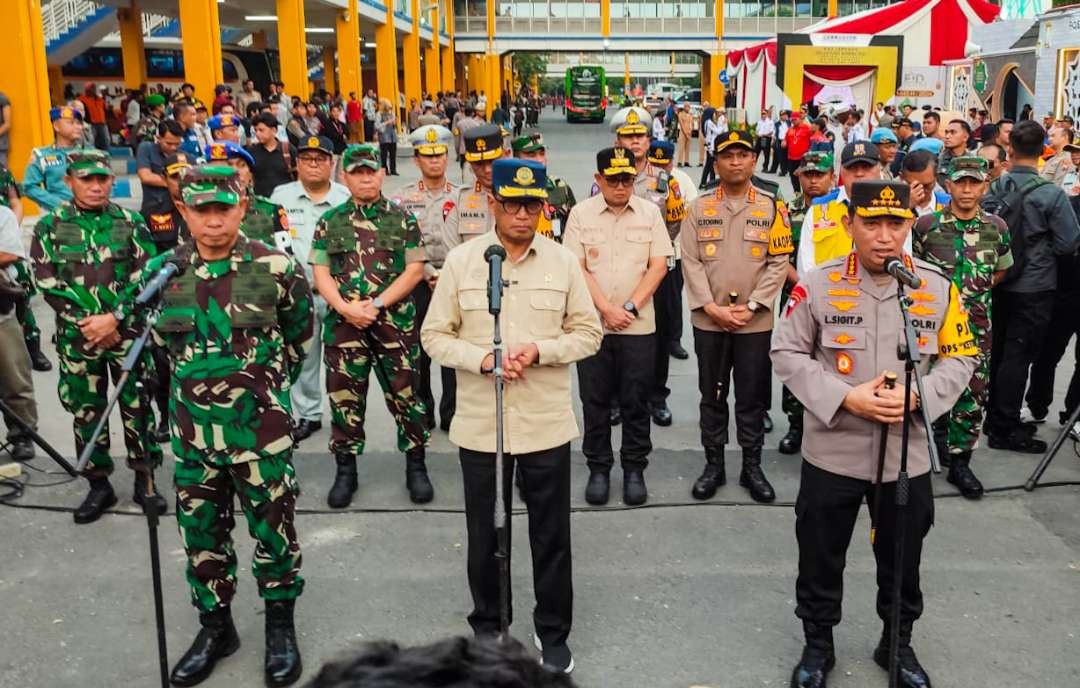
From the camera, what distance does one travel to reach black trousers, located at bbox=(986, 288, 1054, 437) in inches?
241

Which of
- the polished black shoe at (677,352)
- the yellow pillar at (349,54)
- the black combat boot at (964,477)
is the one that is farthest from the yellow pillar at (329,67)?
the black combat boot at (964,477)

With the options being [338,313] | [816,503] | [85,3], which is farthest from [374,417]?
[85,3]

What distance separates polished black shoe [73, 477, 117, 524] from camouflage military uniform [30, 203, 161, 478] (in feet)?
1.03

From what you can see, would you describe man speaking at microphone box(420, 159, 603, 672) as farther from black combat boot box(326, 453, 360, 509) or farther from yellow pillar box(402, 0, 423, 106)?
yellow pillar box(402, 0, 423, 106)

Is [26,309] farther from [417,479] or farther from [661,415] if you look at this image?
[661,415]

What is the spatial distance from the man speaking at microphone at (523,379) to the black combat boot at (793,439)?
2803 millimetres

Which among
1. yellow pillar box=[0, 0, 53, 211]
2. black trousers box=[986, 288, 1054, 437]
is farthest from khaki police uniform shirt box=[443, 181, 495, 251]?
yellow pillar box=[0, 0, 53, 211]

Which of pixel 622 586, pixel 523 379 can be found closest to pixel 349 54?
pixel 622 586

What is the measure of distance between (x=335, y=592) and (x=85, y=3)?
1108 inches

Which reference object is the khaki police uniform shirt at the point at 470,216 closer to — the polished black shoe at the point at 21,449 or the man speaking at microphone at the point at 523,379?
the man speaking at microphone at the point at 523,379

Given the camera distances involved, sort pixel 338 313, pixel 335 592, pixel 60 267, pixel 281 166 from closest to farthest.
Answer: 1. pixel 335 592
2. pixel 60 267
3. pixel 338 313
4. pixel 281 166

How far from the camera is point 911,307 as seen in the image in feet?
12.1

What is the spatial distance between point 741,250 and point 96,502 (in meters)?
3.79

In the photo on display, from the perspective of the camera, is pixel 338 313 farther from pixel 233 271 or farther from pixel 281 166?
pixel 281 166
